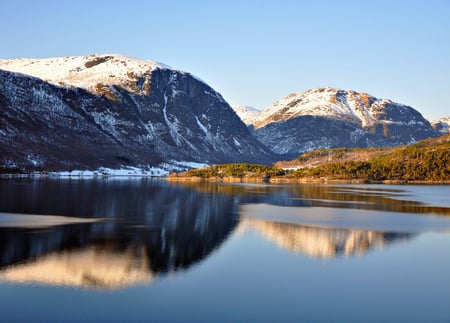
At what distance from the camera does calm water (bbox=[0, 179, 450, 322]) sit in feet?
101

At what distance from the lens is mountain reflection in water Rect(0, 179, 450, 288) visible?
128 ft

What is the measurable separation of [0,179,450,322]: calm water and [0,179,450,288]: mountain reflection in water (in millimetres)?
123

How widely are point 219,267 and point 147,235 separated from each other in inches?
617

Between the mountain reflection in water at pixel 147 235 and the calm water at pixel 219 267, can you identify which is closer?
the calm water at pixel 219 267

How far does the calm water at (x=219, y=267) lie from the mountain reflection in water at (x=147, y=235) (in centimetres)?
12

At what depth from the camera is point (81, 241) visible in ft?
165

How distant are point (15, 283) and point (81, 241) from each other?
15.9 metres

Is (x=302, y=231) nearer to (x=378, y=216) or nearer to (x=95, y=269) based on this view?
(x=378, y=216)

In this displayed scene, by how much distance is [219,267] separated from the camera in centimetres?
4188

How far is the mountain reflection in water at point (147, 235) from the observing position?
3888 centimetres

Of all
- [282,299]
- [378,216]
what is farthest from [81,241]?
[378,216]

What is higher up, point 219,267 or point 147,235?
point 147,235

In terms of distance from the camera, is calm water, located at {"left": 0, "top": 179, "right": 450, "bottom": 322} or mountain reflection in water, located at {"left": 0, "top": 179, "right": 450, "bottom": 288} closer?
calm water, located at {"left": 0, "top": 179, "right": 450, "bottom": 322}

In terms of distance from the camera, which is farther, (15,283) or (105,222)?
(105,222)
